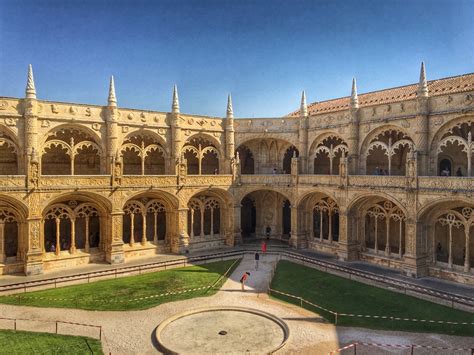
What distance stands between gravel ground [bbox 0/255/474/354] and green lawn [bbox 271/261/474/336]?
0.82 m

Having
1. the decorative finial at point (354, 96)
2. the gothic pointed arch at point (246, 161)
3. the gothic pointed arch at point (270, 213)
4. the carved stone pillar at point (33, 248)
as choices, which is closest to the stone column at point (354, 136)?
the decorative finial at point (354, 96)

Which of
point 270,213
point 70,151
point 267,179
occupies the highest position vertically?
point 70,151

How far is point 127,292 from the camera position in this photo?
22.9m

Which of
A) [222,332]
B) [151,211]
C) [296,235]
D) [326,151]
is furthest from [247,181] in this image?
[222,332]

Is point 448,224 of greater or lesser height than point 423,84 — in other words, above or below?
below

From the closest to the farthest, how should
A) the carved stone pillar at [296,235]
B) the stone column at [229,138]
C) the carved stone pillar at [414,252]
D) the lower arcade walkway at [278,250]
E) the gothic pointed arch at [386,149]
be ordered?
the lower arcade walkway at [278,250] < the carved stone pillar at [414,252] < the gothic pointed arch at [386,149] < the carved stone pillar at [296,235] < the stone column at [229,138]

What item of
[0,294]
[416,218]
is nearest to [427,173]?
[416,218]

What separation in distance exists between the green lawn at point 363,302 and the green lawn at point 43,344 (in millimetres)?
10547

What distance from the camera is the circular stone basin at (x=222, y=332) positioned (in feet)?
51.7

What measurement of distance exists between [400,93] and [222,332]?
2493 cm

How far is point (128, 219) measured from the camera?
34.8 m

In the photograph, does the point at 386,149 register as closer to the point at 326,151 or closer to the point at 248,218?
the point at 326,151

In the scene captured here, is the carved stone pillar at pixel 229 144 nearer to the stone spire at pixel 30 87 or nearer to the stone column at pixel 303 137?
the stone column at pixel 303 137

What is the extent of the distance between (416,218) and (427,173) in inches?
131
